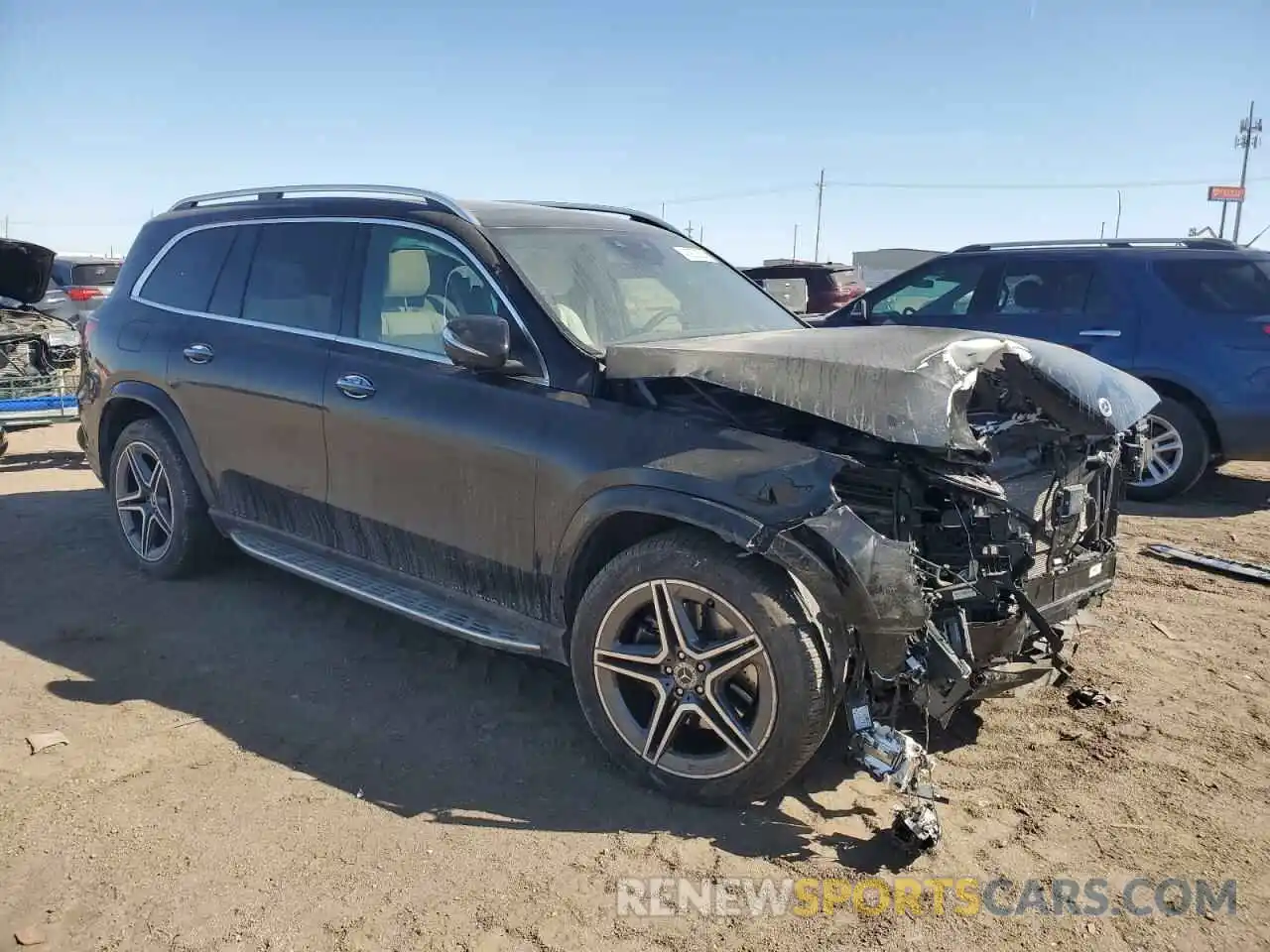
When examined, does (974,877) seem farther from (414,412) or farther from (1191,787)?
(414,412)

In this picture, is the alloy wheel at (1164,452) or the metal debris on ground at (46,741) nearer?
the metal debris on ground at (46,741)

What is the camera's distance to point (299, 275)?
4.69m

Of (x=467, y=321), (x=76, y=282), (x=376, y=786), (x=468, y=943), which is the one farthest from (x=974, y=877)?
(x=76, y=282)

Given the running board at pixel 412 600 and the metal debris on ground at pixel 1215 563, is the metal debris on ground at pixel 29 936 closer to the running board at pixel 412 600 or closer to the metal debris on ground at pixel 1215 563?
the running board at pixel 412 600

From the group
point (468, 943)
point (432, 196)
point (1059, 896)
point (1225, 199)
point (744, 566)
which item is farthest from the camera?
point (1225, 199)

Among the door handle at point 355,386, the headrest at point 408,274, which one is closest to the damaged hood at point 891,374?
the headrest at point 408,274

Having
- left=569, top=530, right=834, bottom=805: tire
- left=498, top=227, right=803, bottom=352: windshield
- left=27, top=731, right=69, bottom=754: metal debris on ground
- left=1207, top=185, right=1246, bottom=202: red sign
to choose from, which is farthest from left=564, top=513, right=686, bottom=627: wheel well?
left=1207, top=185, right=1246, bottom=202: red sign

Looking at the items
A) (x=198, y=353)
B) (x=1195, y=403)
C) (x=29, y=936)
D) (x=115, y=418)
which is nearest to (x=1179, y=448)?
(x=1195, y=403)

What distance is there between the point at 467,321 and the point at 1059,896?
2.69m

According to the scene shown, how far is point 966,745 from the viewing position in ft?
12.3

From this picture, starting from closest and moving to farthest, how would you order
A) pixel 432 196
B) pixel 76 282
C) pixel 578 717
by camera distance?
1. pixel 578 717
2. pixel 432 196
3. pixel 76 282

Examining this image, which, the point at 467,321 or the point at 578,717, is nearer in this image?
the point at 467,321

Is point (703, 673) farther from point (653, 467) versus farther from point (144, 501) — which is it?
point (144, 501)

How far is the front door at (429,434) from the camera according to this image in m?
3.71
